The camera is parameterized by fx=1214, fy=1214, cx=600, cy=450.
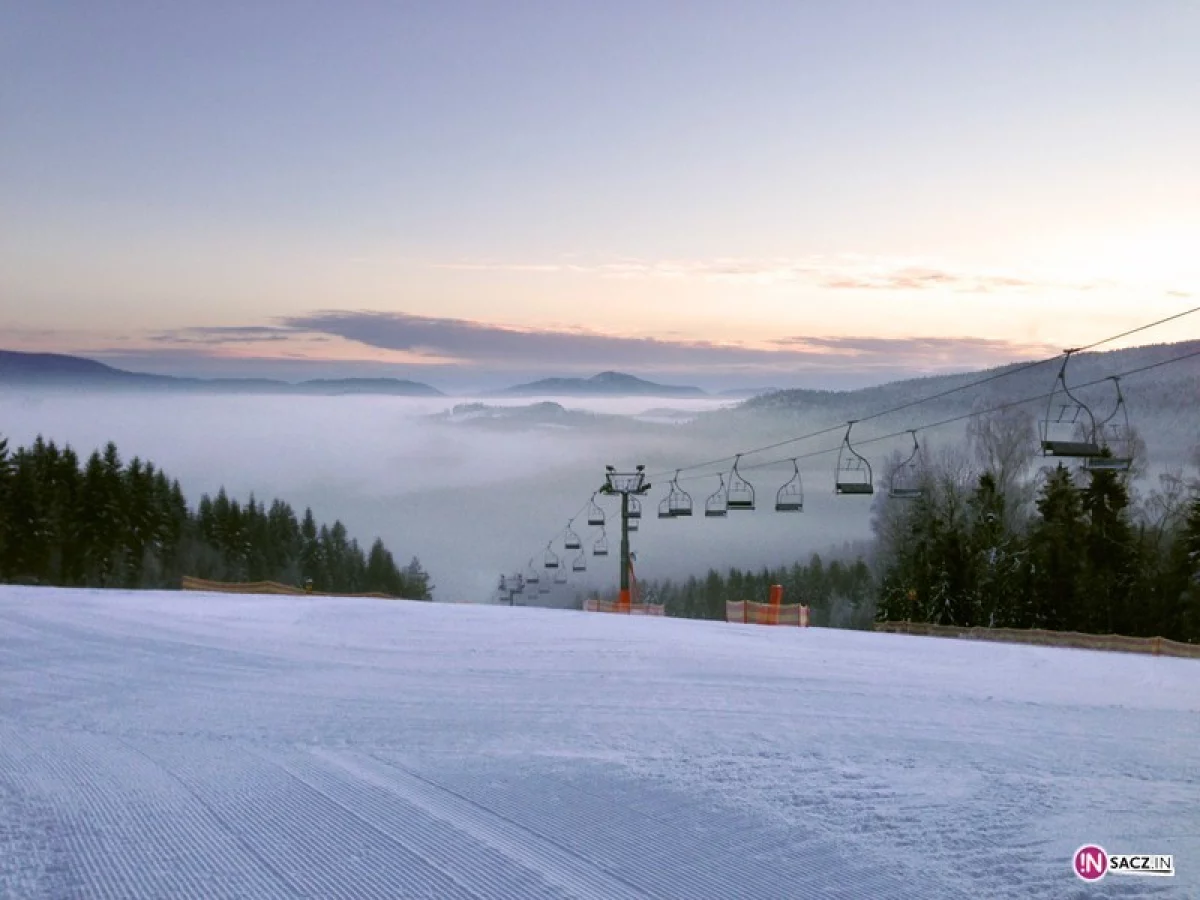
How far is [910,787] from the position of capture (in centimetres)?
732

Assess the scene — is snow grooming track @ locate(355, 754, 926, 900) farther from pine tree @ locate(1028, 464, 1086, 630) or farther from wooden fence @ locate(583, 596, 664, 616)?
pine tree @ locate(1028, 464, 1086, 630)

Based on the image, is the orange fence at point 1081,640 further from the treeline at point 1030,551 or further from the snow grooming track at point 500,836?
the snow grooming track at point 500,836

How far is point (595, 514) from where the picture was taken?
137ft

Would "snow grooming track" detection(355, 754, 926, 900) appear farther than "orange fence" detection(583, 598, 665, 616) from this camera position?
No

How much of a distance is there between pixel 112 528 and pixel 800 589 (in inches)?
2885

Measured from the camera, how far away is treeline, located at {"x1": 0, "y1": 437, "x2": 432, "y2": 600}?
212 ft

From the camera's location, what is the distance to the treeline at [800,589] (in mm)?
110562

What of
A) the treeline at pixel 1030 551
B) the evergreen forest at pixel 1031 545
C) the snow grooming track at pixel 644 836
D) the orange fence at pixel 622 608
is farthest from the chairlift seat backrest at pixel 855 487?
the treeline at pixel 1030 551

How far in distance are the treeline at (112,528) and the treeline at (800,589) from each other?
42.9 metres

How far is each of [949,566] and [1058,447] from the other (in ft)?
127

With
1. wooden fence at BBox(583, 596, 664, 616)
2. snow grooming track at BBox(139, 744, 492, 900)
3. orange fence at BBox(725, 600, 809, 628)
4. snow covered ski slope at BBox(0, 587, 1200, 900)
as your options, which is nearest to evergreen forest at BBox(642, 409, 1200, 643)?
wooden fence at BBox(583, 596, 664, 616)

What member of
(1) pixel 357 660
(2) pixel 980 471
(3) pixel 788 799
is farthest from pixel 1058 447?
(2) pixel 980 471
